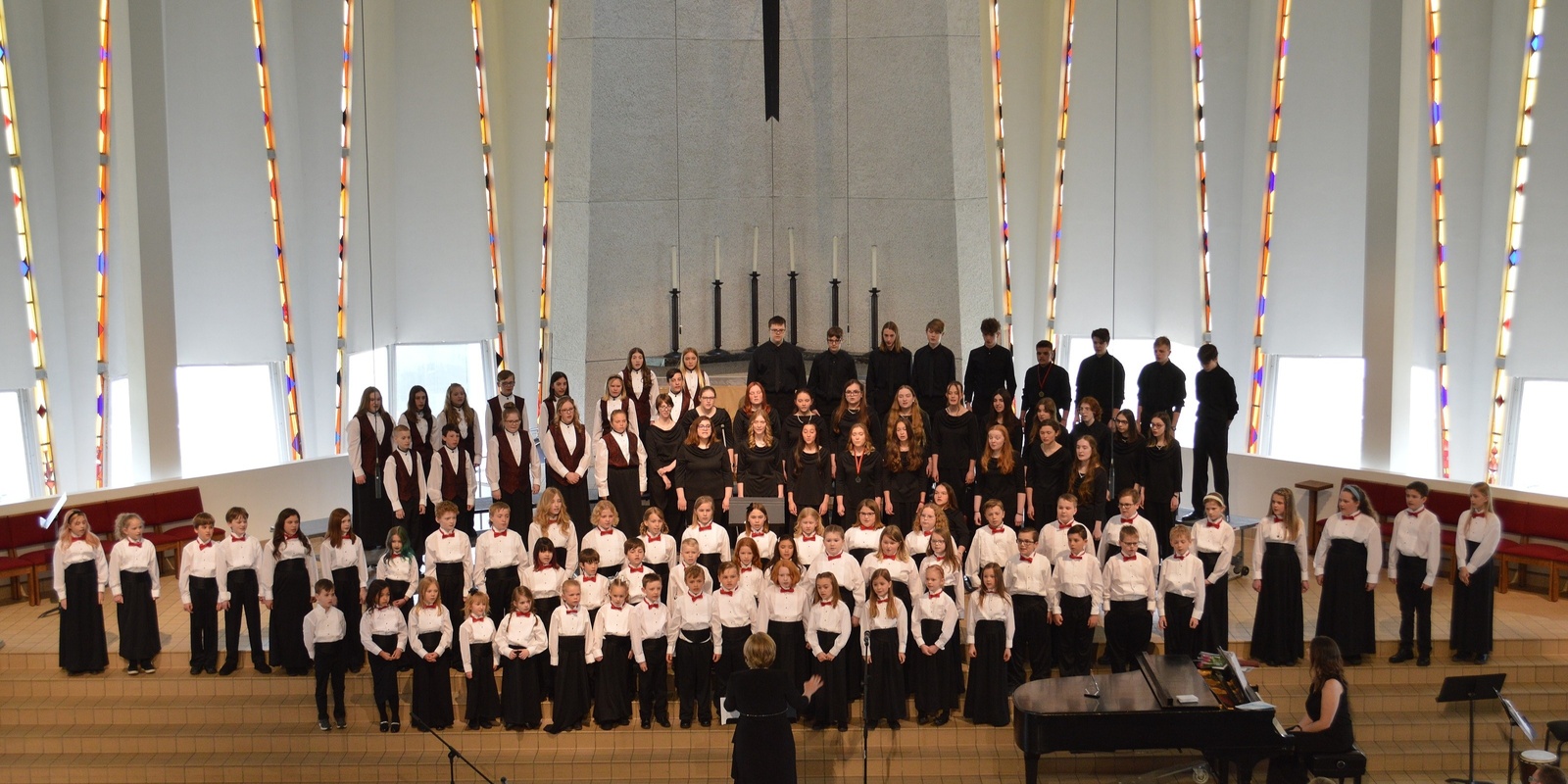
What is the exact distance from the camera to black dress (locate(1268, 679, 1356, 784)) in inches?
262

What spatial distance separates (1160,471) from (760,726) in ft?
12.9

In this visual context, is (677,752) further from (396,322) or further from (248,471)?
(396,322)

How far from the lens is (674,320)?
11.6 meters

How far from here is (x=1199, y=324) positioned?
12.7 metres

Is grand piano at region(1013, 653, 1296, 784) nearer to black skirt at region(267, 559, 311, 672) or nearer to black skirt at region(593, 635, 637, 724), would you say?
black skirt at region(593, 635, 637, 724)

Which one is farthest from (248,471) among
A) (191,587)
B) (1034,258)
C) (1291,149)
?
(1291,149)

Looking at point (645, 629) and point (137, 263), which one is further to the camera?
point (137, 263)

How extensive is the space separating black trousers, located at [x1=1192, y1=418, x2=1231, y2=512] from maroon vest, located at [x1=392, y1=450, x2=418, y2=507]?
Result: 18.5ft

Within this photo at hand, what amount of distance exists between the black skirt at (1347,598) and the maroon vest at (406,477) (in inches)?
207

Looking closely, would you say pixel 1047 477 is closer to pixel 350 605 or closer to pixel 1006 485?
pixel 1006 485

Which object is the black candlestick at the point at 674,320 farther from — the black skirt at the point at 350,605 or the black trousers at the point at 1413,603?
the black trousers at the point at 1413,603

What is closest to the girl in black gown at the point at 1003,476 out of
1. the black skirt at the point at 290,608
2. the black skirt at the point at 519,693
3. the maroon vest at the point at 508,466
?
the black skirt at the point at 519,693

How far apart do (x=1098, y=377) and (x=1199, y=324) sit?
3077 mm

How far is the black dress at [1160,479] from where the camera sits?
909 centimetres
